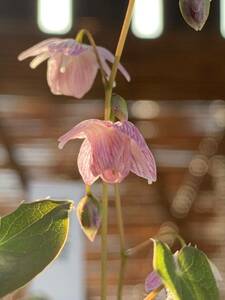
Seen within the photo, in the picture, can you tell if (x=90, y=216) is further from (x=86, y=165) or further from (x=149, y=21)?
(x=149, y=21)

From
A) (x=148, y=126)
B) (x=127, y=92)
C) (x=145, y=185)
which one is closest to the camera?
(x=127, y=92)

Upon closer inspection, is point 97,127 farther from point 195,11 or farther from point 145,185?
point 145,185

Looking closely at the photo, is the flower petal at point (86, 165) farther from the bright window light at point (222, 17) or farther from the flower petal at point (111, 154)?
the bright window light at point (222, 17)

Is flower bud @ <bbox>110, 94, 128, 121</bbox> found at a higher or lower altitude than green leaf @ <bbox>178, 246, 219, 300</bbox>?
higher

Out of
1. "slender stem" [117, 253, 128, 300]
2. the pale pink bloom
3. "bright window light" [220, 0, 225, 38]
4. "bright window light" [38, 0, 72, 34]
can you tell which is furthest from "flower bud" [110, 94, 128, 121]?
"bright window light" [220, 0, 225, 38]

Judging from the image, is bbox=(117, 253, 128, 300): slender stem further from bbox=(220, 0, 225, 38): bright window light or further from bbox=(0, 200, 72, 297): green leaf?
bbox=(220, 0, 225, 38): bright window light

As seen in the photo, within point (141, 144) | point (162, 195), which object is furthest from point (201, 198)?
point (141, 144)
